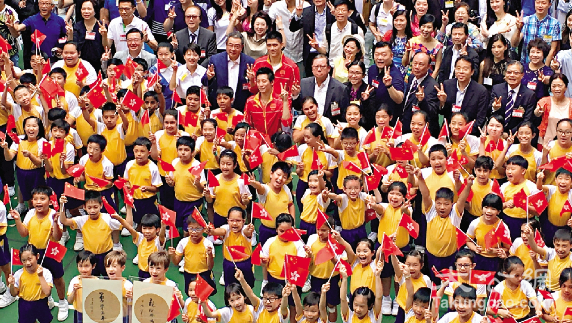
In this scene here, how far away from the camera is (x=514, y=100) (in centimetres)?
971

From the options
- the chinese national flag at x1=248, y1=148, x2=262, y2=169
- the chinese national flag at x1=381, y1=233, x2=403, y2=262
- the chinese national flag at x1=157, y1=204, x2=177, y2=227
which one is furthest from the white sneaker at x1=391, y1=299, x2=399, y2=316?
the chinese national flag at x1=157, y1=204, x2=177, y2=227

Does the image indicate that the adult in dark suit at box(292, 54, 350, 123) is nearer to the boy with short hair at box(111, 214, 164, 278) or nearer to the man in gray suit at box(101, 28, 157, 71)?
the man in gray suit at box(101, 28, 157, 71)

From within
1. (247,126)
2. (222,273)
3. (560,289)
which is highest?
A: (247,126)

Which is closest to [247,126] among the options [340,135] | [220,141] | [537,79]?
[220,141]

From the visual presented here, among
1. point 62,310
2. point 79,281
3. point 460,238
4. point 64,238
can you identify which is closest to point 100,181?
point 64,238

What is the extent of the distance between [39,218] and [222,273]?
1869 mm

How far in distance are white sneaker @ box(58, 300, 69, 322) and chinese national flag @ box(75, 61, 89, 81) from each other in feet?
9.24

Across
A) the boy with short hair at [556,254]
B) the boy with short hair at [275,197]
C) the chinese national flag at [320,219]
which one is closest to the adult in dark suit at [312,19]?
the boy with short hair at [275,197]

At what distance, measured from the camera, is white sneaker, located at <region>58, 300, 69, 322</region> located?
28.5ft

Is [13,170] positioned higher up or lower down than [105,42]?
lower down

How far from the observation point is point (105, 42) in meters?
11.3

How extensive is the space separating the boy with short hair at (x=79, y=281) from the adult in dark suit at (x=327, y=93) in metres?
3.18

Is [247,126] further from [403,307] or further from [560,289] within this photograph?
[560,289]

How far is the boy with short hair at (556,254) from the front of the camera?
794cm
